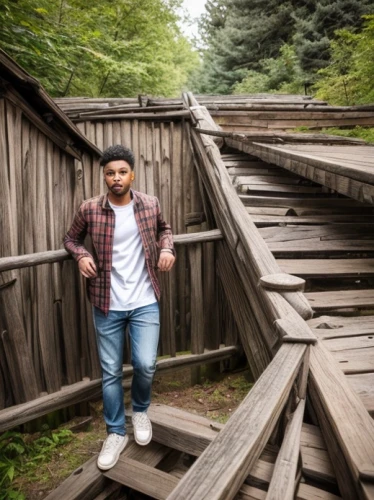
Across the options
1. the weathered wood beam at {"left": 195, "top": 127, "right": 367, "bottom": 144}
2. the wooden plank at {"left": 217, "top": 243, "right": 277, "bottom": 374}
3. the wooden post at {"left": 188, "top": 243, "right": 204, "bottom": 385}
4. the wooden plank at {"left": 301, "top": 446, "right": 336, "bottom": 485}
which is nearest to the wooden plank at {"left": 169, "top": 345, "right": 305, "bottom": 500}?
the wooden plank at {"left": 301, "top": 446, "right": 336, "bottom": 485}

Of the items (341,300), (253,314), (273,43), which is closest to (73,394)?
(253,314)

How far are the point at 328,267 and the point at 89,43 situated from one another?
30.4 ft

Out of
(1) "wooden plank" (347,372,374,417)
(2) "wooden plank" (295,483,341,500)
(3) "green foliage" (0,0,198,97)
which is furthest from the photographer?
(3) "green foliage" (0,0,198,97)

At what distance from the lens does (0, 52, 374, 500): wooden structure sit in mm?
1238

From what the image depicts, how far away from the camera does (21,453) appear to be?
12.0 ft

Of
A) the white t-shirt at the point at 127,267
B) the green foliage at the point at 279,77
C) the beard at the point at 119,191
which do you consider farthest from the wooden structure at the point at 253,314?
Result: the green foliage at the point at 279,77

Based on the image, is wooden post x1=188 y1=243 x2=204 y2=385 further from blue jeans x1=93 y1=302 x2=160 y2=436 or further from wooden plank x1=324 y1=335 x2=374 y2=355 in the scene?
wooden plank x1=324 y1=335 x2=374 y2=355

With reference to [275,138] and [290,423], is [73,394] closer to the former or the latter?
[290,423]

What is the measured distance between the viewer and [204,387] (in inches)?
189

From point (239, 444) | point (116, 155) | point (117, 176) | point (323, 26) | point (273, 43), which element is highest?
point (273, 43)

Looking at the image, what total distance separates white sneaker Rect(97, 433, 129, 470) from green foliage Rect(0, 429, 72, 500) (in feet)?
3.56

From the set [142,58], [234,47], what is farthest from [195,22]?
[142,58]

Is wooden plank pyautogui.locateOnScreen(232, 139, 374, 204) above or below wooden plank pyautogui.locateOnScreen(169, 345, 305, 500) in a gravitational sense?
above

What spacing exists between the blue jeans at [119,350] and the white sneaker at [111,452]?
6 centimetres
